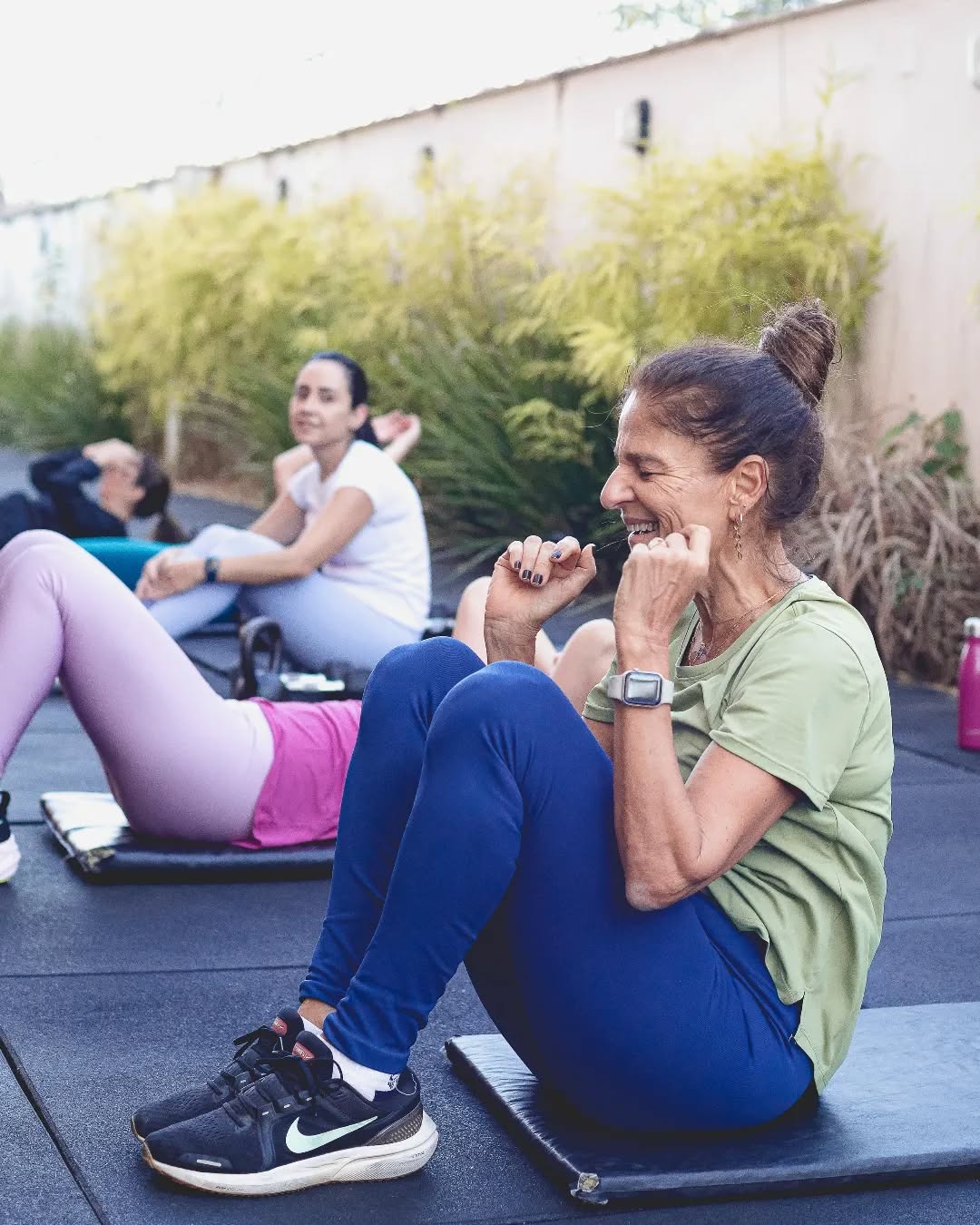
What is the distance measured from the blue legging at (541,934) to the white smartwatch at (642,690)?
0.26ft

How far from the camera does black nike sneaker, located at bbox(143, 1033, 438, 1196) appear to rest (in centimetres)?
196

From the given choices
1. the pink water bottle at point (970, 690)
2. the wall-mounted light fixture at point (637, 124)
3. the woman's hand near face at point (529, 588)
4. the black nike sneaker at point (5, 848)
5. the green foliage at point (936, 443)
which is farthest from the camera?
the wall-mounted light fixture at point (637, 124)

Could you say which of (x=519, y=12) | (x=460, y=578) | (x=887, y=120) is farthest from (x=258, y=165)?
(x=887, y=120)

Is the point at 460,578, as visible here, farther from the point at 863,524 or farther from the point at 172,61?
the point at 172,61

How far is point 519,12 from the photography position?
448 inches

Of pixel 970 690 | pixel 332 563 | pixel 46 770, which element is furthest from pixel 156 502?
pixel 970 690

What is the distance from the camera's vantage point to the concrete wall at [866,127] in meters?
6.30

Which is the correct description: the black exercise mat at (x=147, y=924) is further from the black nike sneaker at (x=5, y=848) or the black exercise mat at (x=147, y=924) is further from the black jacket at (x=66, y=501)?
the black jacket at (x=66, y=501)

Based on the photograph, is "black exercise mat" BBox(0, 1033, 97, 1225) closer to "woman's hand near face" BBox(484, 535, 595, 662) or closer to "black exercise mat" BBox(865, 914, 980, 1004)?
"woman's hand near face" BBox(484, 535, 595, 662)

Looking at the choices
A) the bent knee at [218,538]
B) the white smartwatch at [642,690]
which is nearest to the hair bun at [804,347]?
the white smartwatch at [642,690]

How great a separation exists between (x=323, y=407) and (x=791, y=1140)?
318 cm

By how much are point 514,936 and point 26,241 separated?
643 inches

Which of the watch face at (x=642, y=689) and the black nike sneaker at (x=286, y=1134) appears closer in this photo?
the watch face at (x=642, y=689)

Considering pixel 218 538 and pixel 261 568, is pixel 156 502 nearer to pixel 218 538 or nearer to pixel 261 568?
pixel 218 538
